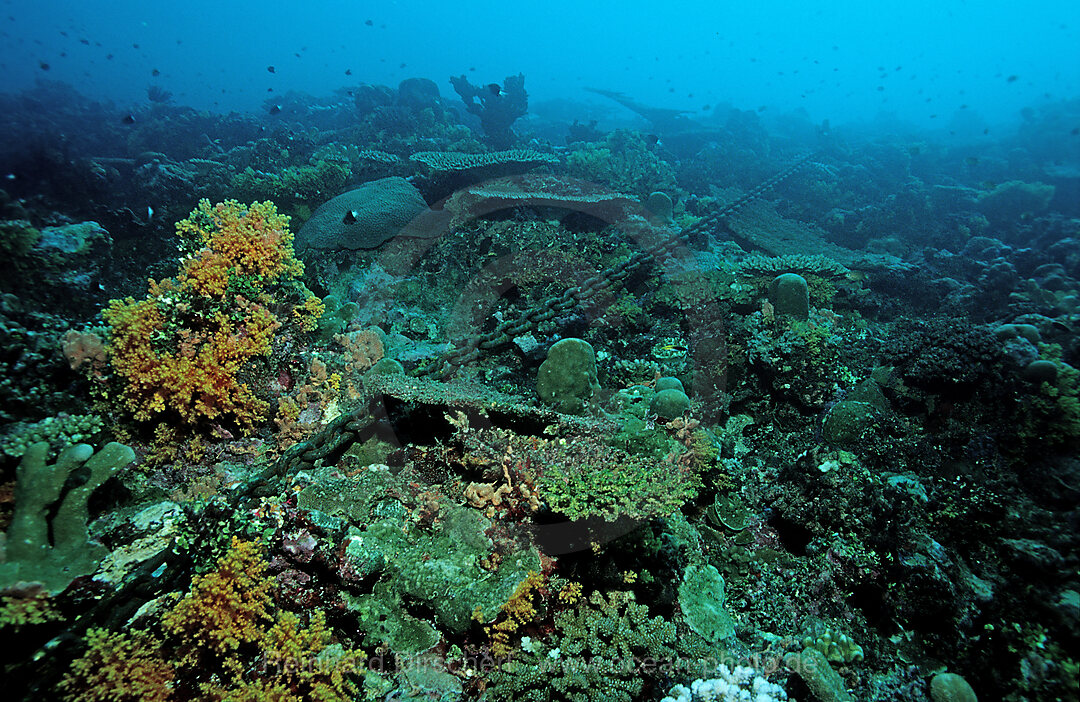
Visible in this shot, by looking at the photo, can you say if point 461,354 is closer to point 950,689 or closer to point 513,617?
point 513,617

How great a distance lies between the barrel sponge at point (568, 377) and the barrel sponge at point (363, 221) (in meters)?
5.08

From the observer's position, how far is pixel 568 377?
5.30m

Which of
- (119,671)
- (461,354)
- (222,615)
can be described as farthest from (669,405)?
(119,671)

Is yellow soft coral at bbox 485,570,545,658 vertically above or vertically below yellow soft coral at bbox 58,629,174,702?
below

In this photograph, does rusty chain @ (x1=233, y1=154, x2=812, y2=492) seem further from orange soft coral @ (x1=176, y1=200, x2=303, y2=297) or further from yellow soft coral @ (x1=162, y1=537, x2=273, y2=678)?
orange soft coral @ (x1=176, y1=200, x2=303, y2=297)

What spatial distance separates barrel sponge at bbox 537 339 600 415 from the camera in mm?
5262

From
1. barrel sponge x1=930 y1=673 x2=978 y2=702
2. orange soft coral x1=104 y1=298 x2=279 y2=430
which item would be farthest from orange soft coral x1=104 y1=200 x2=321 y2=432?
barrel sponge x1=930 y1=673 x2=978 y2=702

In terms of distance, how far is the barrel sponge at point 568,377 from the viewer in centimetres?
526

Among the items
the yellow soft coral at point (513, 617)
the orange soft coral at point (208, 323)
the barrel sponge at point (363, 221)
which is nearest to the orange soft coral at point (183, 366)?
the orange soft coral at point (208, 323)

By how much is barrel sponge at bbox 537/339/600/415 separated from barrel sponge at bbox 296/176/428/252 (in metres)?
5.08

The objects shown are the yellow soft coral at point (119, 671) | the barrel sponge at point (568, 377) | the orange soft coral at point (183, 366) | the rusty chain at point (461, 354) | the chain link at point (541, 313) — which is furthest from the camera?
the chain link at point (541, 313)

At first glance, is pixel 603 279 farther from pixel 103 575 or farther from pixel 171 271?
pixel 103 575

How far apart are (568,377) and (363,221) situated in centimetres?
588

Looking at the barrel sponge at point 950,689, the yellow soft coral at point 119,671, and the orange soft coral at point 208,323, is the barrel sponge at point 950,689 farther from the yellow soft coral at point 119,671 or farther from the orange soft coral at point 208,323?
the orange soft coral at point 208,323
